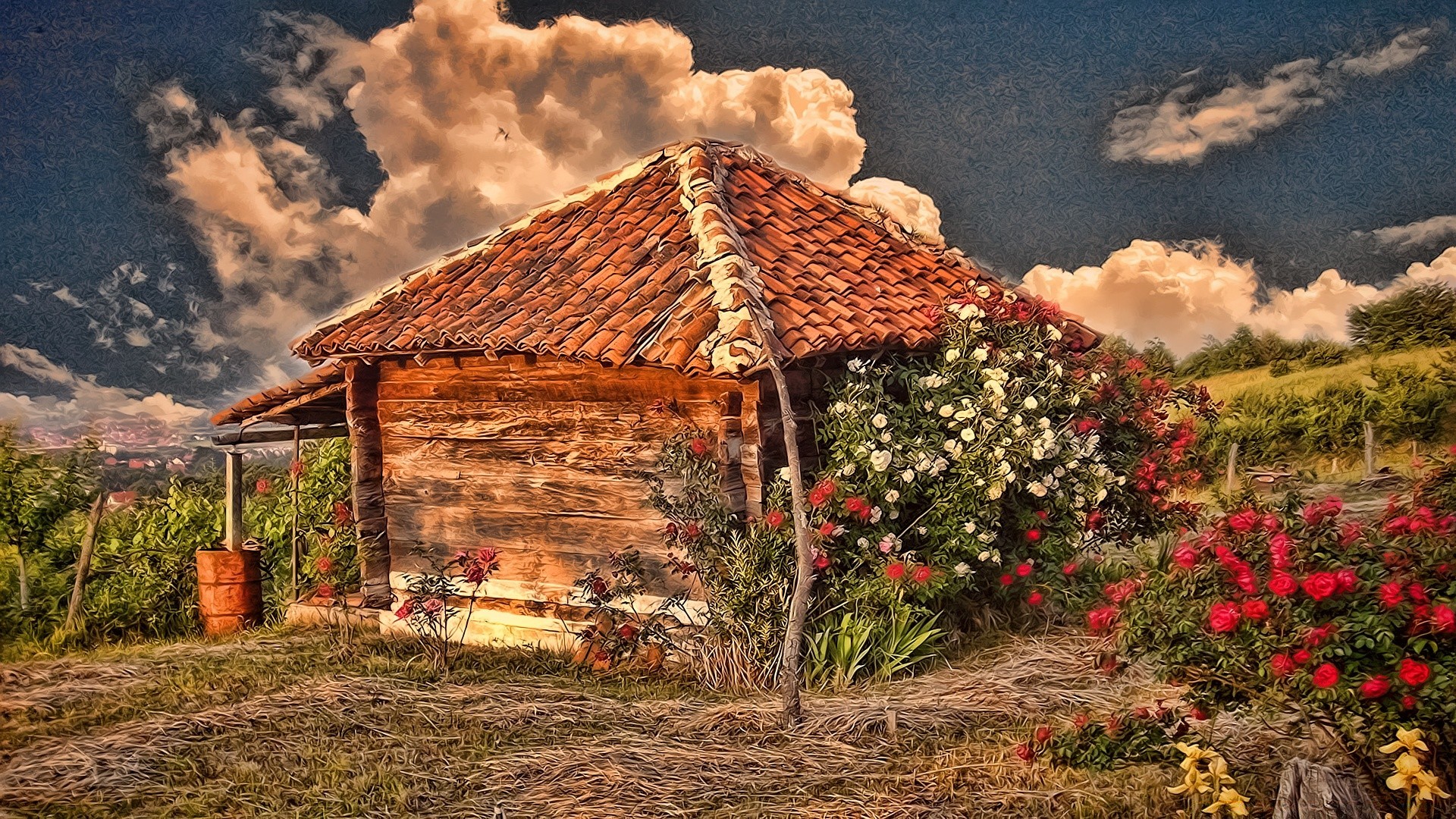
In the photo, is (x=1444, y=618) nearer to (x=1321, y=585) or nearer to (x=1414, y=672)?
(x=1414, y=672)

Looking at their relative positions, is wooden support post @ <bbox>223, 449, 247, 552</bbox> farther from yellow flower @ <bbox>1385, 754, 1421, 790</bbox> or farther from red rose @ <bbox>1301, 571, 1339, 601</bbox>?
yellow flower @ <bbox>1385, 754, 1421, 790</bbox>

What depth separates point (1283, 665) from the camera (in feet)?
11.3

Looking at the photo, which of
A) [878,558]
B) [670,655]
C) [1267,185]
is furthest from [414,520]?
[1267,185]

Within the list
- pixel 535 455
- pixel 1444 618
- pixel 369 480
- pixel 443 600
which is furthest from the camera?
pixel 369 480

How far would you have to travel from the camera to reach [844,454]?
21.2 ft

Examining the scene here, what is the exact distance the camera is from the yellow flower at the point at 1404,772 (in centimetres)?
334

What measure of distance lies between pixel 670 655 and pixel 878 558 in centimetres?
155

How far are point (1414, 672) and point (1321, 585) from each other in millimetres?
384

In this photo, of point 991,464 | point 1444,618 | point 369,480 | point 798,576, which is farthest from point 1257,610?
point 369,480

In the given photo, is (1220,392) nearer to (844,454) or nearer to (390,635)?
(844,454)

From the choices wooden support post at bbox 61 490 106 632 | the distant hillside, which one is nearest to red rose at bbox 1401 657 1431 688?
the distant hillside

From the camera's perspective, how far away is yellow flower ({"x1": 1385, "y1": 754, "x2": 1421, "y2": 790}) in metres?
3.34

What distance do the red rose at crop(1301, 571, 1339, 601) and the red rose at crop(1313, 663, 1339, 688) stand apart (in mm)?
229

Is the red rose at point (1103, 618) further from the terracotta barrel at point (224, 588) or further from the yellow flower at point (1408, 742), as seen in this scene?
the terracotta barrel at point (224, 588)
